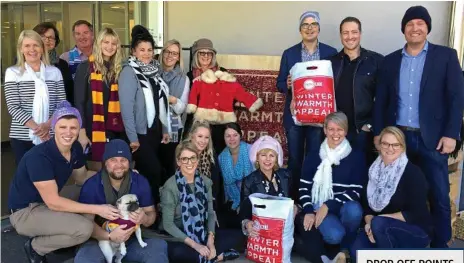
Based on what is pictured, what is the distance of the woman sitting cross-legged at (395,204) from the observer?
9.87 feet

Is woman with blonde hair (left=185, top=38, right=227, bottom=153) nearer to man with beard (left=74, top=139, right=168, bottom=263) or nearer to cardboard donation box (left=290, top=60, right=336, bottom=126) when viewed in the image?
cardboard donation box (left=290, top=60, right=336, bottom=126)

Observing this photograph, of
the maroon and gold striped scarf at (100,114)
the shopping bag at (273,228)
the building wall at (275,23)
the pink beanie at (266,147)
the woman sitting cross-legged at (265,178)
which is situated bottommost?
the shopping bag at (273,228)

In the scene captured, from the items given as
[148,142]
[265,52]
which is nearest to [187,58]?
[265,52]

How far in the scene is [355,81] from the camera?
11.3 feet

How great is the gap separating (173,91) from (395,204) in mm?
2014

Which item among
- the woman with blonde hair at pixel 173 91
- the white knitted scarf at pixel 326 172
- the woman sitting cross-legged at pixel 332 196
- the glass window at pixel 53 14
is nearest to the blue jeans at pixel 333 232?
the woman sitting cross-legged at pixel 332 196

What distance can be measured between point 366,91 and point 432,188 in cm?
83

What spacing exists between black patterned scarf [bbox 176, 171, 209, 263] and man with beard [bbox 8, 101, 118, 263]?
485mm

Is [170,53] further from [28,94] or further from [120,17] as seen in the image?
[120,17]

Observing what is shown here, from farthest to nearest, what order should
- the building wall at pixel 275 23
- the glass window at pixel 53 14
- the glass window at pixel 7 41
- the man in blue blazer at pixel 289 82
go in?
1. the glass window at pixel 7 41
2. the glass window at pixel 53 14
3. the building wall at pixel 275 23
4. the man in blue blazer at pixel 289 82

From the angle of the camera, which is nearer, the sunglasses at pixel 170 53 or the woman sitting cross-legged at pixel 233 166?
the woman sitting cross-legged at pixel 233 166

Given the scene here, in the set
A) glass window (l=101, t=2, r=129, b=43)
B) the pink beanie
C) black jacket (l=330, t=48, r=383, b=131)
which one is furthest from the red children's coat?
glass window (l=101, t=2, r=129, b=43)

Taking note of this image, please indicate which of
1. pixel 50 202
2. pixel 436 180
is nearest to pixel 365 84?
pixel 436 180

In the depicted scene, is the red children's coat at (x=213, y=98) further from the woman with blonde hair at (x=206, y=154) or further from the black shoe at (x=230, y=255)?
the black shoe at (x=230, y=255)
